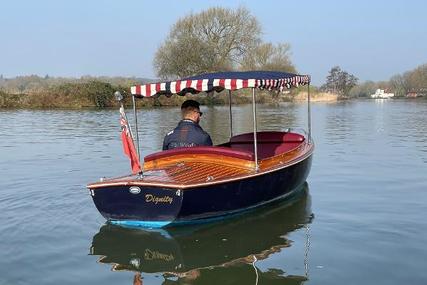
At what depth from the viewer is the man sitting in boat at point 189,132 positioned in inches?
298

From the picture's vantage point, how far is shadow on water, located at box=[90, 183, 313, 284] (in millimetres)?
5109

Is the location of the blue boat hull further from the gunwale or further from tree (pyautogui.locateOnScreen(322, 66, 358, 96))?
tree (pyautogui.locateOnScreen(322, 66, 358, 96))

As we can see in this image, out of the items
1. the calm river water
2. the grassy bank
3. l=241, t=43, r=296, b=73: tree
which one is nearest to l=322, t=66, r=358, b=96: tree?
l=241, t=43, r=296, b=73: tree

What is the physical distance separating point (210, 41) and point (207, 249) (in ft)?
148

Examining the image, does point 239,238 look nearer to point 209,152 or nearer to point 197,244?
point 197,244

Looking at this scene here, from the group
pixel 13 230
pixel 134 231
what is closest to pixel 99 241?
pixel 134 231

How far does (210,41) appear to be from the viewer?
1960 inches

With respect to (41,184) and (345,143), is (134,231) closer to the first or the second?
(41,184)

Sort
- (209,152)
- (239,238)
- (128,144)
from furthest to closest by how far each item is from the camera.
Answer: (209,152) → (128,144) → (239,238)

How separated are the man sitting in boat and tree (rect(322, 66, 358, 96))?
89830 mm

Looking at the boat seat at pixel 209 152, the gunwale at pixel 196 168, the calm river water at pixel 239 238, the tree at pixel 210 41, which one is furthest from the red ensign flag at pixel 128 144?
the tree at pixel 210 41

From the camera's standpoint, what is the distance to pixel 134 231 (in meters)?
6.59

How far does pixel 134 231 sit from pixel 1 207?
268cm

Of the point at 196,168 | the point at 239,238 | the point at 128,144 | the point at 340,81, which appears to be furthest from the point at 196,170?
the point at 340,81
